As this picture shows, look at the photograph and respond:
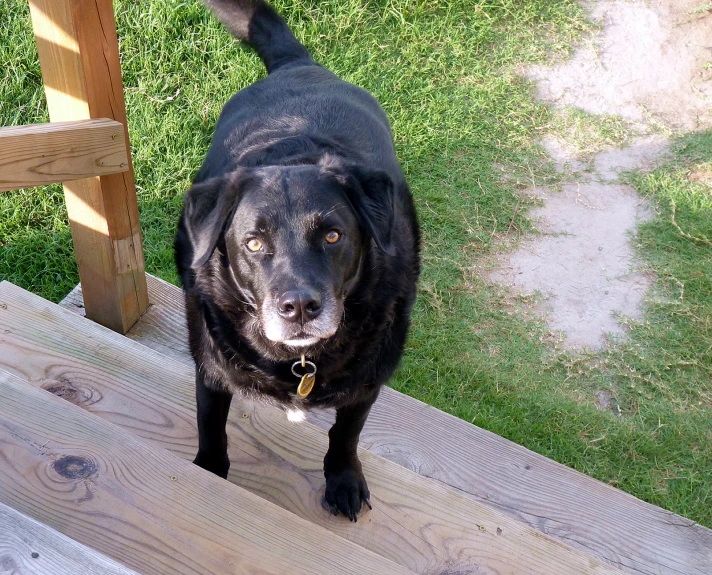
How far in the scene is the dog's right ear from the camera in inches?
81.4

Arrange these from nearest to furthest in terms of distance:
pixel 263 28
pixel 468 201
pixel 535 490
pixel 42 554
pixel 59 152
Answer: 1. pixel 42 554
2. pixel 59 152
3. pixel 535 490
4. pixel 263 28
5. pixel 468 201

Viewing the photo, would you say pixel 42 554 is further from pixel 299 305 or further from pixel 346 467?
pixel 346 467

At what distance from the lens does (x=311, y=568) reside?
168cm

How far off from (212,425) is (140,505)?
0.59 meters

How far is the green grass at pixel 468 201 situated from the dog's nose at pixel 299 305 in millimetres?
1638

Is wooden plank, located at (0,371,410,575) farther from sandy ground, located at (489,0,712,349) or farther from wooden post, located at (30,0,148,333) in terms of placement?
sandy ground, located at (489,0,712,349)

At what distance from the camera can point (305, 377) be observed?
7.30 feet

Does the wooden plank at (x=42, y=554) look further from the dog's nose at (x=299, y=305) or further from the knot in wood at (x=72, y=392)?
the knot in wood at (x=72, y=392)

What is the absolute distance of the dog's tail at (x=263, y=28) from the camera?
3291 millimetres

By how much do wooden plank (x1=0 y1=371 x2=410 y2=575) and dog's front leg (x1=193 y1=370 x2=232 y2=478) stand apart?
Result: 393 millimetres

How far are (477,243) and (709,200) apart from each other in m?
1.65

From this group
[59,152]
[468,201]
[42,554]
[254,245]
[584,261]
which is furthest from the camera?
[468,201]

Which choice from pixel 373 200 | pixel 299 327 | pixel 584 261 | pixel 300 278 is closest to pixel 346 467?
pixel 299 327

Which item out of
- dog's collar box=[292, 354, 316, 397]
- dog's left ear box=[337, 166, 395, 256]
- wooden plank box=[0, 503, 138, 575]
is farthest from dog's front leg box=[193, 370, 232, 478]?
wooden plank box=[0, 503, 138, 575]
